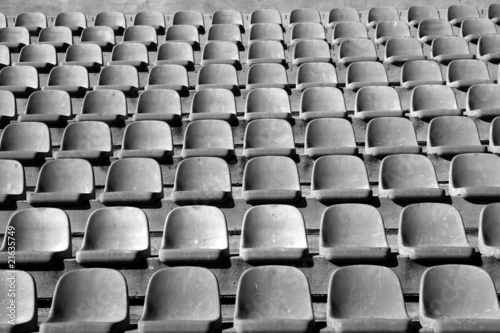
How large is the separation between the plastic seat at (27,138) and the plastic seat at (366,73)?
2.27 metres

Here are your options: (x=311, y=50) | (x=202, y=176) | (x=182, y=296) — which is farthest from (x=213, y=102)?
(x=182, y=296)

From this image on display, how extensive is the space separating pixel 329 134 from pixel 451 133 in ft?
2.65

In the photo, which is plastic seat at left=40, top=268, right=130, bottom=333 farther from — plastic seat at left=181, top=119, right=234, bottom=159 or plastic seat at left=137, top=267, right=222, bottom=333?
plastic seat at left=181, top=119, right=234, bottom=159

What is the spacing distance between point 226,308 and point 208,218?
50 cm

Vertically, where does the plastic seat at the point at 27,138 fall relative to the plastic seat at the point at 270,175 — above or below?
above

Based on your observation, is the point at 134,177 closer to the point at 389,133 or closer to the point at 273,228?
the point at 273,228

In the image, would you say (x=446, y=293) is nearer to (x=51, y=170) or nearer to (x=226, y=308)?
(x=226, y=308)

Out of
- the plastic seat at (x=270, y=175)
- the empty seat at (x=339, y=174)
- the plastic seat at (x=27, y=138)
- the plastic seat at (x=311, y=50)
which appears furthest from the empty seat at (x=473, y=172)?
the plastic seat at (x=27, y=138)

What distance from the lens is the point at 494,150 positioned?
3.54 metres

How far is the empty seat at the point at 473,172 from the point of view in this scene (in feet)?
10.8

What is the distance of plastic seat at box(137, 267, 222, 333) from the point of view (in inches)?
100

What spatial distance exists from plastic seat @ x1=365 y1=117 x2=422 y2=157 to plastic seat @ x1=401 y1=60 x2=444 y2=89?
0.69 meters

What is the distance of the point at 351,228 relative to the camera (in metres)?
2.97

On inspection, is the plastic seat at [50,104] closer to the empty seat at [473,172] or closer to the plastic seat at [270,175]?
the plastic seat at [270,175]
